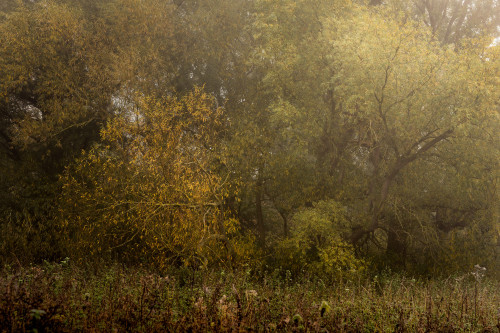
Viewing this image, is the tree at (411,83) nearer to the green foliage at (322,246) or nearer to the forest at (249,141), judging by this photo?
the forest at (249,141)

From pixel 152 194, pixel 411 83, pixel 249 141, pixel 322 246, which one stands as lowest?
pixel 322 246

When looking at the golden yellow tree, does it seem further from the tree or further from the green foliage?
the tree

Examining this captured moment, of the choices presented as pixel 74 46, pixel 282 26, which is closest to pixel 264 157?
pixel 282 26

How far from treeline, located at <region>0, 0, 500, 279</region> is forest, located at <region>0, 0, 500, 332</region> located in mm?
81

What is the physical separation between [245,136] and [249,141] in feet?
0.91

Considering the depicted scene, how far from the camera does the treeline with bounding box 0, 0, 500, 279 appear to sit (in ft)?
44.0

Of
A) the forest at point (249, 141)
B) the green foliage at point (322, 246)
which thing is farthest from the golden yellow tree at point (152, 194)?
the green foliage at point (322, 246)

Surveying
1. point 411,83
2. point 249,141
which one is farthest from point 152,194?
point 411,83

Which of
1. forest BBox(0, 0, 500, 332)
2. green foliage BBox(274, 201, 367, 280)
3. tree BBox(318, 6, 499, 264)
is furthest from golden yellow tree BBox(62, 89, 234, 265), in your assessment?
tree BBox(318, 6, 499, 264)

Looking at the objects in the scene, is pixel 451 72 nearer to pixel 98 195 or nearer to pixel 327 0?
pixel 327 0

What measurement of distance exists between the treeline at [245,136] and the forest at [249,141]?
0.27 feet

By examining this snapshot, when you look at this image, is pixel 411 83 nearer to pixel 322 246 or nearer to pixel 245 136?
pixel 322 246

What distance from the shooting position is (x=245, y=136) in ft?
55.0

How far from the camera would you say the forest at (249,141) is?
43.8ft
